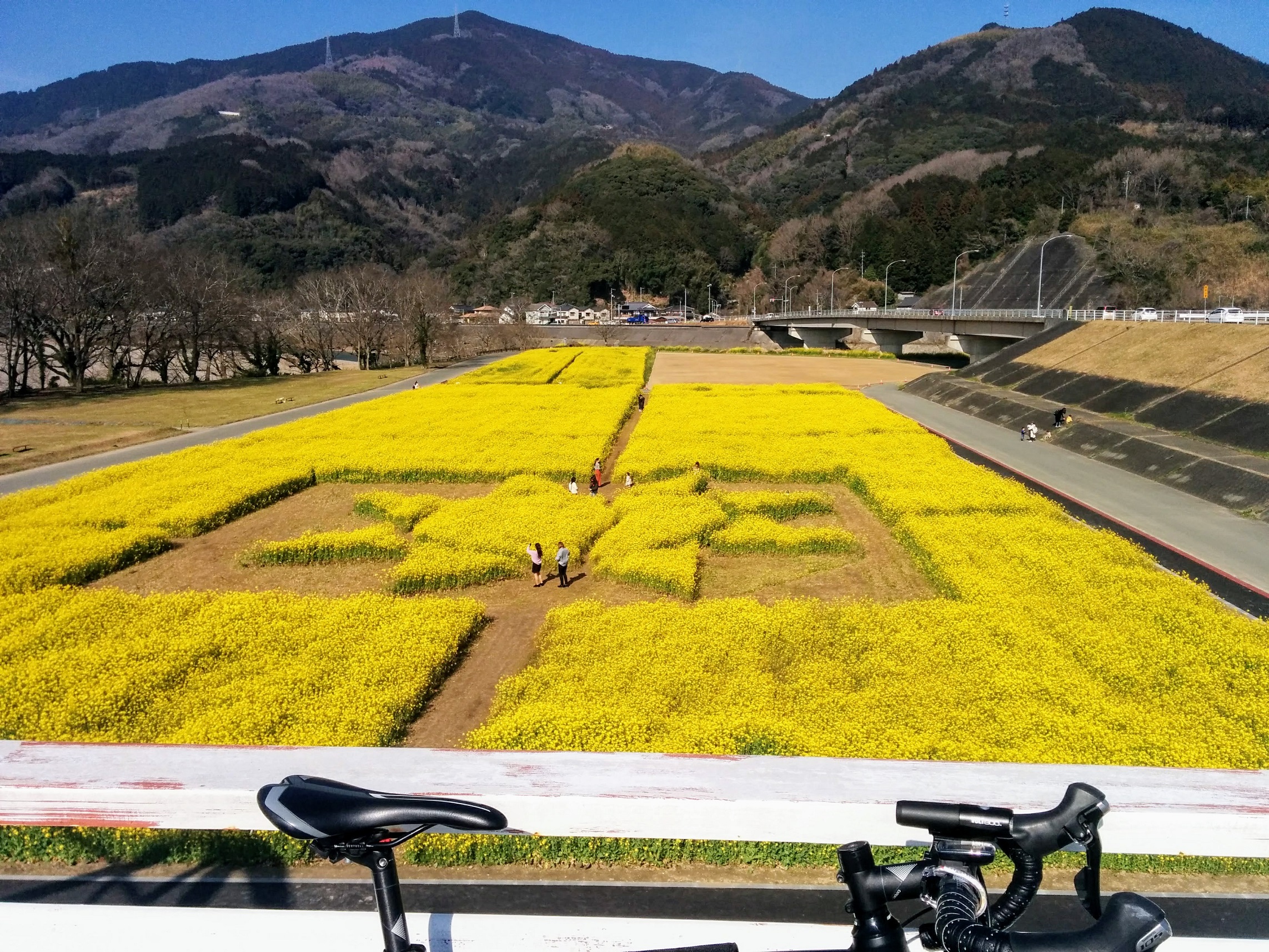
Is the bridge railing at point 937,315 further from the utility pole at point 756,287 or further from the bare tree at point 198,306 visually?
the bare tree at point 198,306

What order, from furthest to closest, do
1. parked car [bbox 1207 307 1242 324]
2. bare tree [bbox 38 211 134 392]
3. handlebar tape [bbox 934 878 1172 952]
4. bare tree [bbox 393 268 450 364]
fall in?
1. bare tree [bbox 393 268 450 364]
2. bare tree [bbox 38 211 134 392]
3. parked car [bbox 1207 307 1242 324]
4. handlebar tape [bbox 934 878 1172 952]

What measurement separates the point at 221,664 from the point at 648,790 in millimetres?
8346

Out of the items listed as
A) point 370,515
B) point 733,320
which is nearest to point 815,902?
point 370,515

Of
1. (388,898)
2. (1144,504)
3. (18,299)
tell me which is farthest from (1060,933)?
(18,299)

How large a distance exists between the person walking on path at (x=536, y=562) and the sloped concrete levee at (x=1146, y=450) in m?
16.5

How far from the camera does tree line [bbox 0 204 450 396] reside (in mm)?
42312

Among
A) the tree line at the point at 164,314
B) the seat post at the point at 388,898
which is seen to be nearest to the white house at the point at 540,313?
the tree line at the point at 164,314

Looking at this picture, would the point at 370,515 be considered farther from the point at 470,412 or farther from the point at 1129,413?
the point at 1129,413

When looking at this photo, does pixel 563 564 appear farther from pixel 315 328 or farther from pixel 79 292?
pixel 315 328

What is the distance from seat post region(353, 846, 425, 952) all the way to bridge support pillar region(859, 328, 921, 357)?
80156 mm

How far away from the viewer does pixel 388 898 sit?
7.15ft

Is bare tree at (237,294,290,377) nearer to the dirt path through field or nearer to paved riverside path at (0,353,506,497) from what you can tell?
paved riverside path at (0,353,506,497)

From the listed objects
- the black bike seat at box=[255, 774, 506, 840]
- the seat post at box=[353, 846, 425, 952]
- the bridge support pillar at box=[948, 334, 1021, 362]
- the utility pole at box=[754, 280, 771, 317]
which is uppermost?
the utility pole at box=[754, 280, 771, 317]

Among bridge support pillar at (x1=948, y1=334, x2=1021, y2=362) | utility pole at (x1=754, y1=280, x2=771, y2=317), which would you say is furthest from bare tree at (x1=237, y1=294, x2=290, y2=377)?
utility pole at (x1=754, y1=280, x2=771, y2=317)
